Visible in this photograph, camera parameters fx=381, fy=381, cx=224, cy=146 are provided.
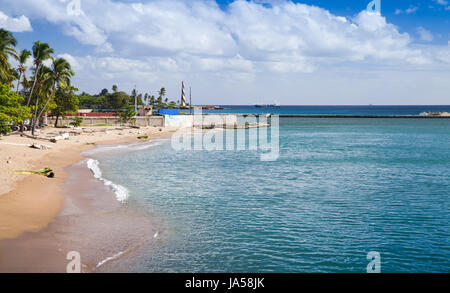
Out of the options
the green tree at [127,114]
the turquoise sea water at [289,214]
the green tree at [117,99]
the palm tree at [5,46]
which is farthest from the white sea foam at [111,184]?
the green tree at [117,99]

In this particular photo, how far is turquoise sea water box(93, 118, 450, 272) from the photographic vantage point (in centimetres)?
1490

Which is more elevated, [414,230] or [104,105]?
[104,105]

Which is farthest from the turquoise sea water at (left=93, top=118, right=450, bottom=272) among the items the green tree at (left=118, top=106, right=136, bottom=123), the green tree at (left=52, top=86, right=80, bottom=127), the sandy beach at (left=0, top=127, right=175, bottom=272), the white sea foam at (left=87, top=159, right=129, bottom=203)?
the green tree at (left=118, top=106, right=136, bottom=123)

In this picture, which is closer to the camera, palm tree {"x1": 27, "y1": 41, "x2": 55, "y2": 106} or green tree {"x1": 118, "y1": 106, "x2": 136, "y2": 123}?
palm tree {"x1": 27, "y1": 41, "x2": 55, "y2": 106}

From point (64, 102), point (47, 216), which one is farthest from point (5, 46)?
point (47, 216)

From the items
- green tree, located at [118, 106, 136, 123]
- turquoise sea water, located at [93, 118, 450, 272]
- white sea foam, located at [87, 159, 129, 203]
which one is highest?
green tree, located at [118, 106, 136, 123]

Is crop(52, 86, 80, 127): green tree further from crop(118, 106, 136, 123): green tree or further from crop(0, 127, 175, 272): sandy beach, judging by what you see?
crop(0, 127, 175, 272): sandy beach

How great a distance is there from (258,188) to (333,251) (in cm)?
1305

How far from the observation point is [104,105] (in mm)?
188625

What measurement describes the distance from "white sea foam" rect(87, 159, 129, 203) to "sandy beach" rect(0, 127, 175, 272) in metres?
0.66

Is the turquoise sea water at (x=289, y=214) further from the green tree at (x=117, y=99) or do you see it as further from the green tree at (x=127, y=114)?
the green tree at (x=117, y=99)
